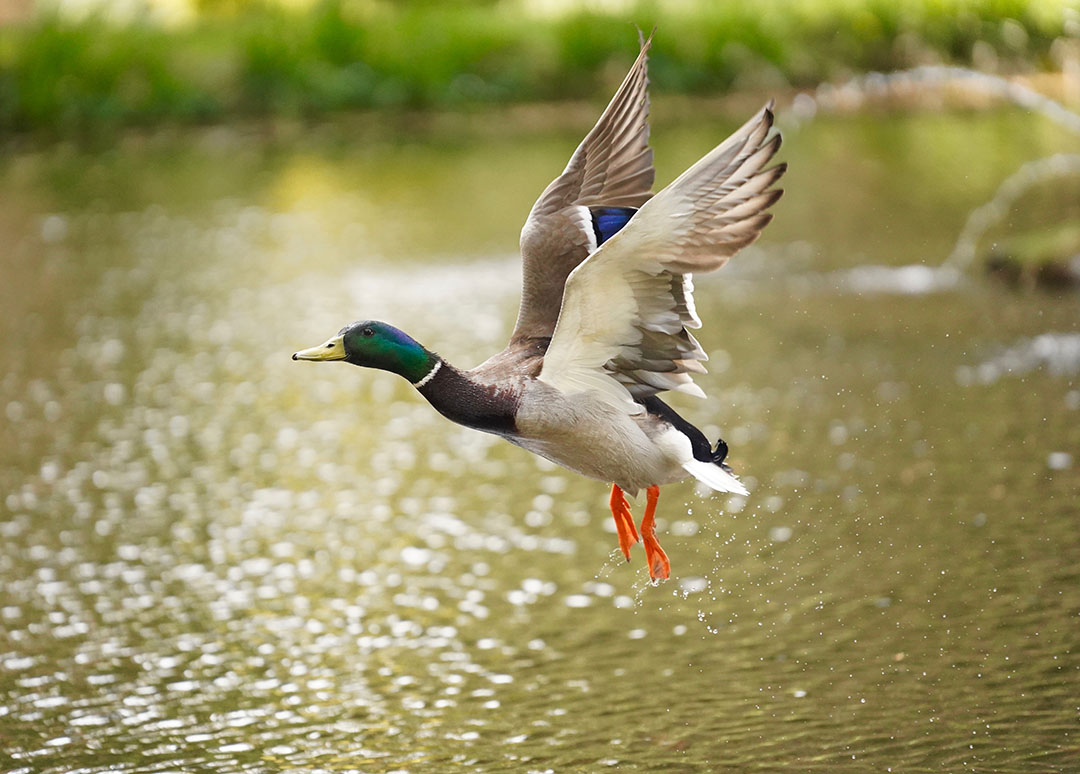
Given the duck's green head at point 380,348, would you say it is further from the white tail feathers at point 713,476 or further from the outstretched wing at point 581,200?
the white tail feathers at point 713,476

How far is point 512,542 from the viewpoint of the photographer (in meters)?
10.0

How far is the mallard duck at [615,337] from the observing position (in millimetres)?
5562

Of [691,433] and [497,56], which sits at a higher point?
[497,56]

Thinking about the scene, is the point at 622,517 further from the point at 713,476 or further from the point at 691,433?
the point at 713,476

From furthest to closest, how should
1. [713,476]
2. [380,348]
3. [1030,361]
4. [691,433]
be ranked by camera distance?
[1030,361] < [691,433] < [713,476] < [380,348]

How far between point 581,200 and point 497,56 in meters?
→ 28.2

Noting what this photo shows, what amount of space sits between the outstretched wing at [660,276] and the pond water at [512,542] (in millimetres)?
1754

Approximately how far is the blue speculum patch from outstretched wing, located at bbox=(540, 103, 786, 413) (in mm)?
834

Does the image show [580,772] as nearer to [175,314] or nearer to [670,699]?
[670,699]

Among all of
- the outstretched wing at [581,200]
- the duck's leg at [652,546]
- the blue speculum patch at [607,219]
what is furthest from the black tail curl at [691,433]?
the blue speculum patch at [607,219]

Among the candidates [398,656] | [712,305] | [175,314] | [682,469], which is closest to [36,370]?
[175,314]

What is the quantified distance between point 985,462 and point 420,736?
477cm

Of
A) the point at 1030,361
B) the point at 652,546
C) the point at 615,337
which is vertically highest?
the point at 1030,361

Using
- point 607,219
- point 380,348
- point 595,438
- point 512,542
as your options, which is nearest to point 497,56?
point 512,542
